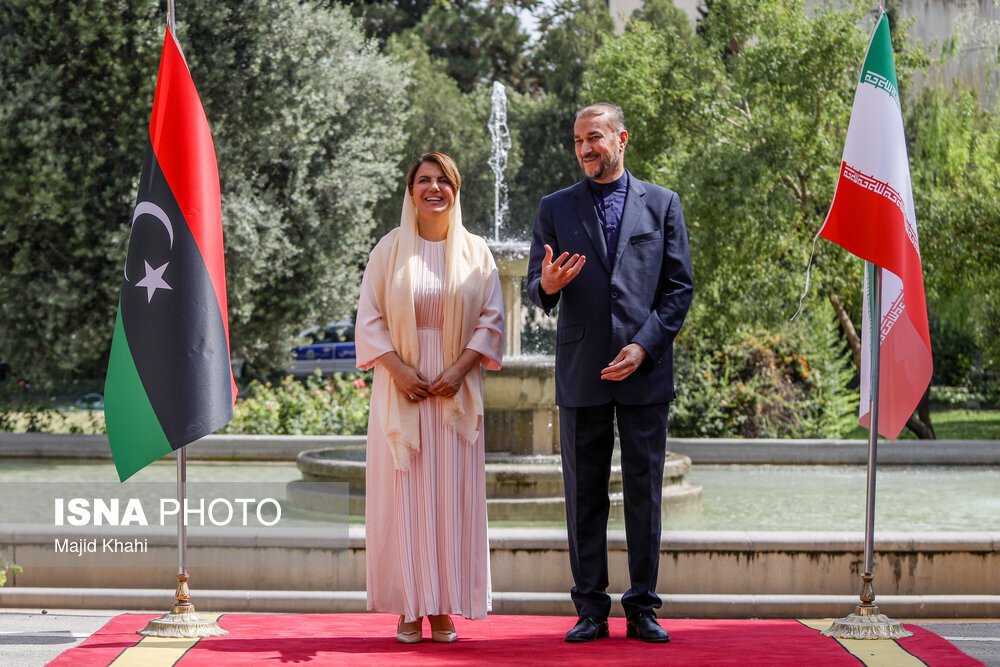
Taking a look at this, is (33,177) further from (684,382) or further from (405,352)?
(405,352)

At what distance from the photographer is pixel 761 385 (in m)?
15.8

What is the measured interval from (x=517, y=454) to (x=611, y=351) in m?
5.53

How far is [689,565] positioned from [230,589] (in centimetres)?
249

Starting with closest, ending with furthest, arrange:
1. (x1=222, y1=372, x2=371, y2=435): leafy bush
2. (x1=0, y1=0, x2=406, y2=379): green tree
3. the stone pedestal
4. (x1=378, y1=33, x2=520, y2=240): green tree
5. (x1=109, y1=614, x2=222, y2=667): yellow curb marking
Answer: (x1=109, y1=614, x2=222, y2=667): yellow curb marking < the stone pedestal < (x1=222, y1=372, x2=371, y2=435): leafy bush < (x1=0, y1=0, x2=406, y2=379): green tree < (x1=378, y1=33, x2=520, y2=240): green tree

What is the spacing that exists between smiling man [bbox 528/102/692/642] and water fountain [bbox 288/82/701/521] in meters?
3.84

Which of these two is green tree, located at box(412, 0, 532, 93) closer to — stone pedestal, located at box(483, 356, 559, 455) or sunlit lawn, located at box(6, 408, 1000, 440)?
sunlit lawn, located at box(6, 408, 1000, 440)

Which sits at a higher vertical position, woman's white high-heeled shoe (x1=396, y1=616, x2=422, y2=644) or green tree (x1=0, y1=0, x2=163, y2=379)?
green tree (x1=0, y1=0, x2=163, y2=379)

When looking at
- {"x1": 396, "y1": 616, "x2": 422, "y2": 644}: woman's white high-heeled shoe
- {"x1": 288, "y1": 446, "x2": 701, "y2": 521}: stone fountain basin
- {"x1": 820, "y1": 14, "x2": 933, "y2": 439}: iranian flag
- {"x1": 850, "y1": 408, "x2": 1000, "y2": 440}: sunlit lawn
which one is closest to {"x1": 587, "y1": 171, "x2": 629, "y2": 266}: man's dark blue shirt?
{"x1": 820, "y1": 14, "x2": 933, "y2": 439}: iranian flag

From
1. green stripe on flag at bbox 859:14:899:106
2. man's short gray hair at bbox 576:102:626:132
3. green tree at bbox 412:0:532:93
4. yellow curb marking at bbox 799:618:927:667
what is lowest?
yellow curb marking at bbox 799:618:927:667

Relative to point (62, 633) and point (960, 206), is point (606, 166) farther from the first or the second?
point (960, 206)

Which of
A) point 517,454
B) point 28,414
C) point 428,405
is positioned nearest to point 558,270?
point 428,405

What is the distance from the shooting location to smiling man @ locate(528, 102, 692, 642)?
5051 mm

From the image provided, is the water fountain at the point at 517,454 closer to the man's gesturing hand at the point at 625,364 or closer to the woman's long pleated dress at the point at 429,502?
the woman's long pleated dress at the point at 429,502

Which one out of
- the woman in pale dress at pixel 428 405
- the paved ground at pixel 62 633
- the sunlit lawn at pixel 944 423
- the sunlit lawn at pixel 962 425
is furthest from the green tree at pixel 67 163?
the woman in pale dress at pixel 428 405
